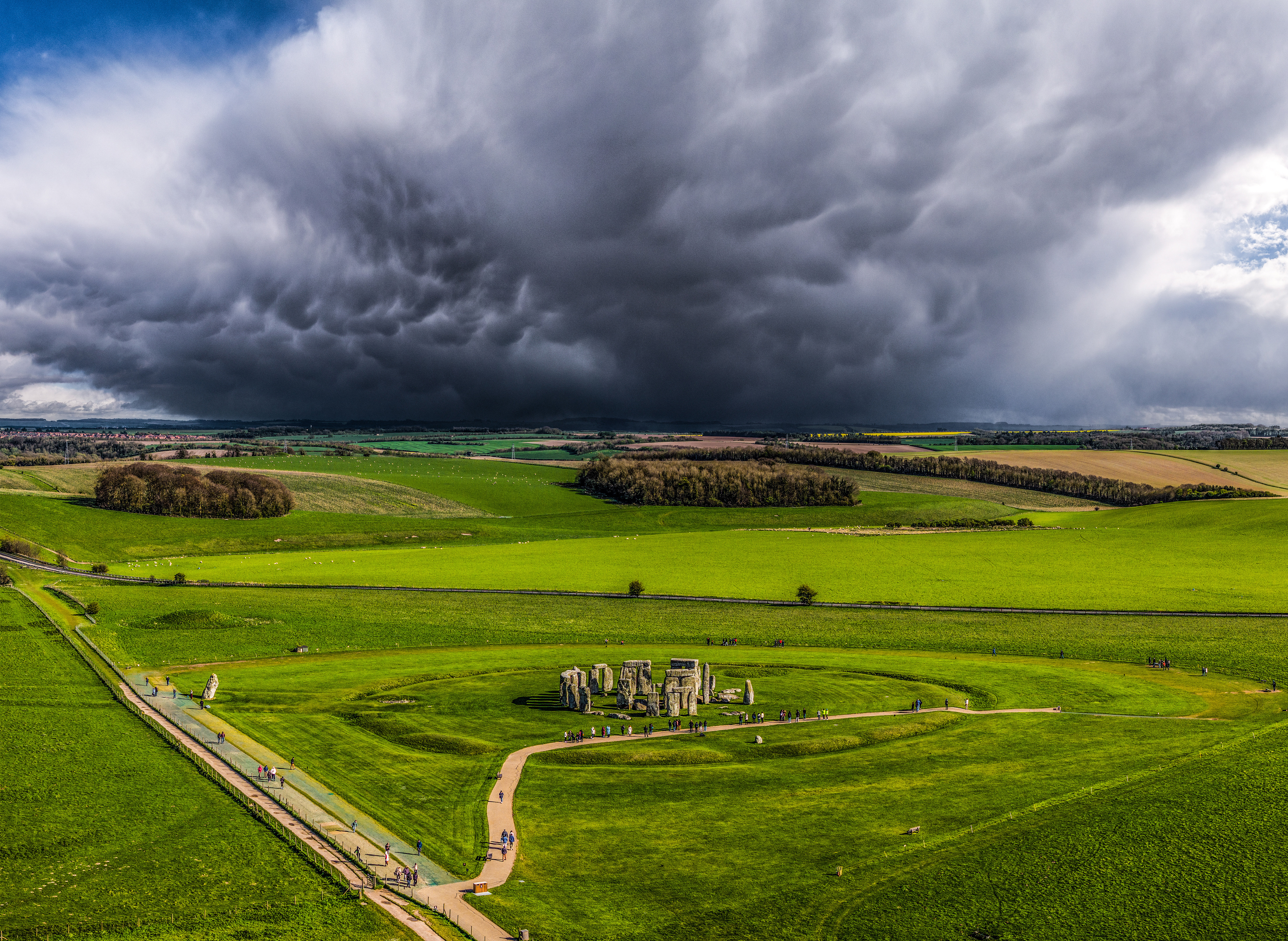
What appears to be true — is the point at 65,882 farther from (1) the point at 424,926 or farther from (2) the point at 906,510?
(2) the point at 906,510

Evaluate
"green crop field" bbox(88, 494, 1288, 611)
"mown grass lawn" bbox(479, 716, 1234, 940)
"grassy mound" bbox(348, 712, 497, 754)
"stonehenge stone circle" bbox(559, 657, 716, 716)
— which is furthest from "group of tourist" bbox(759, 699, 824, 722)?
"green crop field" bbox(88, 494, 1288, 611)

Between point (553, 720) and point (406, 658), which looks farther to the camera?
point (406, 658)

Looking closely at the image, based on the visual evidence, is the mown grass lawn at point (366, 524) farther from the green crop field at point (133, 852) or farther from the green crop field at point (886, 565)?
the green crop field at point (133, 852)

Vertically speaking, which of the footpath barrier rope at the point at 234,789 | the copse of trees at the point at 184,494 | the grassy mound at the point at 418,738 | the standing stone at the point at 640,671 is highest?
the copse of trees at the point at 184,494

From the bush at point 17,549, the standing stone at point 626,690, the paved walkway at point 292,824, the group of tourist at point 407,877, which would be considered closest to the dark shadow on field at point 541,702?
the standing stone at point 626,690

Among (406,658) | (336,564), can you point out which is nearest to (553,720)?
(406,658)

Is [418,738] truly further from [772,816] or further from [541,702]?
[772,816]
